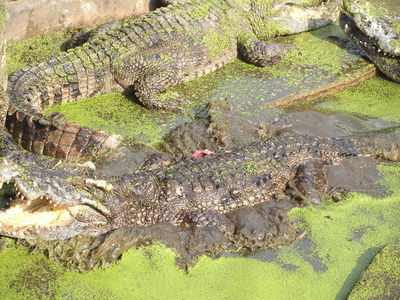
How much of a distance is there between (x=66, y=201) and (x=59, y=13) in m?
4.38

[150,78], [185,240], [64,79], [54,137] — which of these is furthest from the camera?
[150,78]

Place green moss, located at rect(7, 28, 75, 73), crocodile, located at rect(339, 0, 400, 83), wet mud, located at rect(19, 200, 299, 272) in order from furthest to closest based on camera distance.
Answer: crocodile, located at rect(339, 0, 400, 83), green moss, located at rect(7, 28, 75, 73), wet mud, located at rect(19, 200, 299, 272)

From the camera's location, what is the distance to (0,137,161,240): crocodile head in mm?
2951

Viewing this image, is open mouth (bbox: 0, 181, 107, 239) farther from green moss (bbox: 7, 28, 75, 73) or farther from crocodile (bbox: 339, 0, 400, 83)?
crocodile (bbox: 339, 0, 400, 83)

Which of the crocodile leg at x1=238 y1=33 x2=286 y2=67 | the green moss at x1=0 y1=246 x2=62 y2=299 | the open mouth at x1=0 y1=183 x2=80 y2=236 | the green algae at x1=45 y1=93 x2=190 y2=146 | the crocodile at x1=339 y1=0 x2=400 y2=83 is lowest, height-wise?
the green moss at x1=0 y1=246 x2=62 y2=299

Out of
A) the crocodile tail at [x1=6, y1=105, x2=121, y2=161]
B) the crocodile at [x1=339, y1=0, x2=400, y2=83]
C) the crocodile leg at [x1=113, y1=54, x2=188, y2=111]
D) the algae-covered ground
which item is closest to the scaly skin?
the crocodile tail at [x1=6, y1=105, x2=121, y2=161]

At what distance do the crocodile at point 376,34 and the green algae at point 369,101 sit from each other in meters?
0.31

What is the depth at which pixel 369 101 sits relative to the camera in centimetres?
596

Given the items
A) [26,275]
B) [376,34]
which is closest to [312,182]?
[26,275]

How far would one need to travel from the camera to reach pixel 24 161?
3.97 m

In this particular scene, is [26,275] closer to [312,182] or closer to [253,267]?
[253,267]

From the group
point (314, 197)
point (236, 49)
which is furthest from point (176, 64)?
point (314, 197)

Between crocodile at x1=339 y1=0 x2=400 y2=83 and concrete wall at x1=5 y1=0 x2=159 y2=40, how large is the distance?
338 centimetres

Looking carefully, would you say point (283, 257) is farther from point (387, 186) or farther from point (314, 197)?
point (387, 186)
